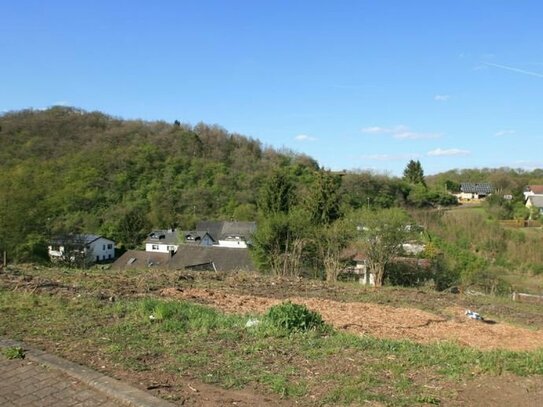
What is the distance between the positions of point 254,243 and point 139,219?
35.7 meters

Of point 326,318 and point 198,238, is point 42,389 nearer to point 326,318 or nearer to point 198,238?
point 326,318

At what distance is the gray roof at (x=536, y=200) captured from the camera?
4645 cm

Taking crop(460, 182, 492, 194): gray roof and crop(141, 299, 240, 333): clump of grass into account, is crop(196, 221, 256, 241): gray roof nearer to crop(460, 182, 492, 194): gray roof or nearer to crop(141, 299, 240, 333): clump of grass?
crop(460, 182, 492, 194): gray roof

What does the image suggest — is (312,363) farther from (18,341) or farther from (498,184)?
(498,184)

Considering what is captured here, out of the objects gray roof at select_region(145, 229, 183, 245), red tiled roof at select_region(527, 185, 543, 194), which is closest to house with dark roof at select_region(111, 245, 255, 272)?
gray roof at select_region(145, 229, 183, 245)

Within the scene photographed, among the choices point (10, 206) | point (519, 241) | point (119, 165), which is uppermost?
point (119, 165)

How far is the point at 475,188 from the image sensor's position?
61688 mm

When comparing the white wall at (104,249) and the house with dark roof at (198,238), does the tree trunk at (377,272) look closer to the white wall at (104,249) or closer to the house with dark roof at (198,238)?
the house with dark roof at (198,238)

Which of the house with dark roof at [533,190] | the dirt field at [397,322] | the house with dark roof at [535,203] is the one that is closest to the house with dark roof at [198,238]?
the house with dark roof at [535,203]

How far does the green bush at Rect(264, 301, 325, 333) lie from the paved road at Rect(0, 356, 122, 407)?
7.20 feet

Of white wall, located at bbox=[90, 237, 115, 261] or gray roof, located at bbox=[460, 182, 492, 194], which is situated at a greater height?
gray roof, located at bbox=[460, 182, 492, 194]

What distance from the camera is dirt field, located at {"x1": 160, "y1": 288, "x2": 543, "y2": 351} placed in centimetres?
602

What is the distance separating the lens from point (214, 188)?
55.2 m

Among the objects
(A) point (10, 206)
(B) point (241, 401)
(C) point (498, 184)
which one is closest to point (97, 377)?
(B) point (241, 401)
